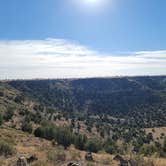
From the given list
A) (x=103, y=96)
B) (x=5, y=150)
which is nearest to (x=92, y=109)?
(x=103, y=96)

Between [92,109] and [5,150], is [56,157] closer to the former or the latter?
[5,150]

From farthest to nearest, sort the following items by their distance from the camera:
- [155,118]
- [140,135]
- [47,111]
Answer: [155,118] < [47,111] < [140,135]

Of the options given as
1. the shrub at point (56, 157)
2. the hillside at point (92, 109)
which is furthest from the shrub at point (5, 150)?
the hillside at point (92, 109)

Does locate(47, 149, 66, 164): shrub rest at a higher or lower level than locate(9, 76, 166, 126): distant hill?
higher

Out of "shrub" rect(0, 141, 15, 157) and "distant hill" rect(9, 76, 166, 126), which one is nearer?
"shrub" rect(0, 141, 15, 157)

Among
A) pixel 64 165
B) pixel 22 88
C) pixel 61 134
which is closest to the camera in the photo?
pixel 64 165

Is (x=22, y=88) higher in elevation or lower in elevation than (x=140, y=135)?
higher

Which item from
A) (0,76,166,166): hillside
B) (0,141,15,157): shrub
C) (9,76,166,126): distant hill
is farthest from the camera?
(9,76,166,126): distant hill

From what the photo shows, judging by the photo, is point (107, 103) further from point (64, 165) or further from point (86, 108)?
point (64, 165)

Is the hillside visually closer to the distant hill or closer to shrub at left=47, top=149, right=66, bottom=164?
the distant hill

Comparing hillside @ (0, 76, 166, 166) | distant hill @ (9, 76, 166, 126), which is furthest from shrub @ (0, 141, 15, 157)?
distant hill @ (9, 76, 166, 126)

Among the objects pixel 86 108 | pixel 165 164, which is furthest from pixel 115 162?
pixel 86 108

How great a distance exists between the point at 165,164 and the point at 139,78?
601 feet

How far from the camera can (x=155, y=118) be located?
114 metres
